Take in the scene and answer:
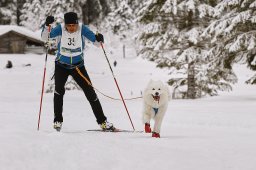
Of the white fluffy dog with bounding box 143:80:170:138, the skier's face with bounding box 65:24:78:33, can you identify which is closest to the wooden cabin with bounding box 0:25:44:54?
the skier's face with bounding box 65:24:78:33

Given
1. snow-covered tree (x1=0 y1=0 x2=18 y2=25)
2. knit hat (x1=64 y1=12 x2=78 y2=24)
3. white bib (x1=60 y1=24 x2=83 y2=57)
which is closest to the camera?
knit hat (x1=64 y1=12 x2=78 y2=24)

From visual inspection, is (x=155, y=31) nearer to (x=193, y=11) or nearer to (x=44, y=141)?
(x=193, y=11)

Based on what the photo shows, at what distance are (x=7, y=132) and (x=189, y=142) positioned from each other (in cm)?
285

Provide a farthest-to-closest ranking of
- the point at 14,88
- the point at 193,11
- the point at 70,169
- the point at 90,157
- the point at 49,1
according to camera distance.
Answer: the point at 49,1 → the point at 14,88 → the point at 193,11 → the point at 90,157 → the point at 70,169

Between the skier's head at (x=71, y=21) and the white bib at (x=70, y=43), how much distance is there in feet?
0.28

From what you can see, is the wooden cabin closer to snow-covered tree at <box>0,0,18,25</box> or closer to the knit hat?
snow-covered tree at <box>0,0,18,25</box>

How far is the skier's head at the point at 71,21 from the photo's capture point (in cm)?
659

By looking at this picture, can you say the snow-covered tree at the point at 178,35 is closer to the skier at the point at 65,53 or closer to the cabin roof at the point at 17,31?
the skier at the point at 65,53

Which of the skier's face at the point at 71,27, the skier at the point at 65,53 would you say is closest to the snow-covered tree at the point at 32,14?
the skier at the point at 65,53

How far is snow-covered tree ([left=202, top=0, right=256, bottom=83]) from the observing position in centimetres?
1487

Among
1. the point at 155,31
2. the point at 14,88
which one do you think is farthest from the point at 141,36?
the point at 14,88

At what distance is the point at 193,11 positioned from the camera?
61.5 feet

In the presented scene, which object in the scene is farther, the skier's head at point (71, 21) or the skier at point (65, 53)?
the skier at point (65, 53)

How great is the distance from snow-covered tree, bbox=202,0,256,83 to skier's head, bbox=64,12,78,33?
31.2ft
